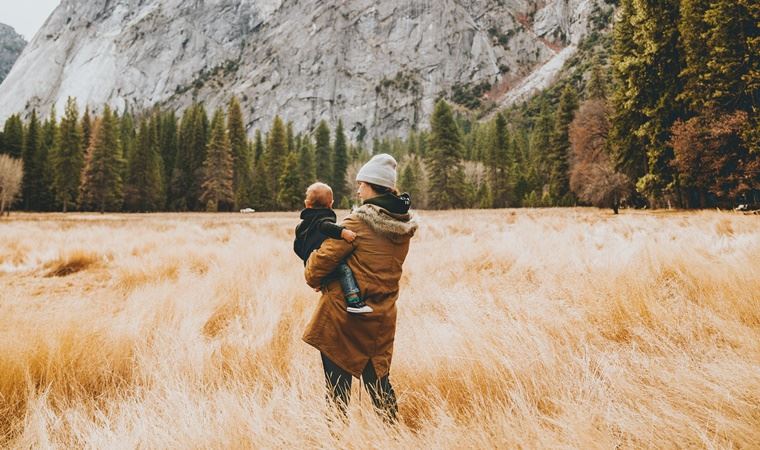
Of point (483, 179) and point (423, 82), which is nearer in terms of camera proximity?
point (483, 179)

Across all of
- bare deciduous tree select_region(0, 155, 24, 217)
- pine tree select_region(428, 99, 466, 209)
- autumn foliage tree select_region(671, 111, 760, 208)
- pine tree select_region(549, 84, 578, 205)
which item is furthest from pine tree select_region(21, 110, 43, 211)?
autumn foliage tree select_region(671, 111, 760, 208)

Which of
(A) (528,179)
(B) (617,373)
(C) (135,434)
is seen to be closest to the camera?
(C) (135,434)

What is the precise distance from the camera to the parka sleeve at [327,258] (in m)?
1.96

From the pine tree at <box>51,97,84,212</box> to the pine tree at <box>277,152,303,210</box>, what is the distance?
80.2ft

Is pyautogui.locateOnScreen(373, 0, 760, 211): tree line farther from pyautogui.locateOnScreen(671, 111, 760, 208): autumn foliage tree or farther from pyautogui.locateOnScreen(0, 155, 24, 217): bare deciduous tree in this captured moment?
pyautogui.locateOnScreen(0, 155, 24, 217): bare deciduous tree

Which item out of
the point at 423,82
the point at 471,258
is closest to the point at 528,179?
the point at 471,258

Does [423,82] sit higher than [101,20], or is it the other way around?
[101,20]

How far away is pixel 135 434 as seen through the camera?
1.79 m

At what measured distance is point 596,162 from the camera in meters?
28.7

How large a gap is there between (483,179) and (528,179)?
14.5m

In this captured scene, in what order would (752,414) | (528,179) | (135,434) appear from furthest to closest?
(528,179), (135,434), (752,414)

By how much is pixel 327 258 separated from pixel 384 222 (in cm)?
35

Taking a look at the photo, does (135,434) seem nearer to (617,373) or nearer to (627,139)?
(617,373)

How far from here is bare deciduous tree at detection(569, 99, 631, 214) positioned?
2477cm
